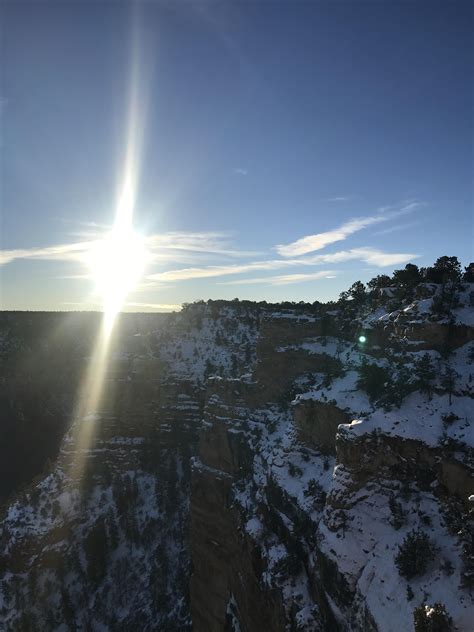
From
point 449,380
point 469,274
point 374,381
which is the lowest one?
point 374,381

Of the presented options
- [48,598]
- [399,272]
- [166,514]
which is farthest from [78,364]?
[399,272]

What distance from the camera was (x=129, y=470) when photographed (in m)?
62.0

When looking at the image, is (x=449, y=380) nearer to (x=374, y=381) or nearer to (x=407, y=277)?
(x=374, y=381)

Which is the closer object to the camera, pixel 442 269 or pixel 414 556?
pixel 414 556

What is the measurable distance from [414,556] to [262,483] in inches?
687

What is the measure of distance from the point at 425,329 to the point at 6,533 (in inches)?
1919

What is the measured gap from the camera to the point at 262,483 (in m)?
34.8

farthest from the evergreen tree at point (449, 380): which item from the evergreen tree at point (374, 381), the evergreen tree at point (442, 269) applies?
the evergreen tree at point (442, 269)

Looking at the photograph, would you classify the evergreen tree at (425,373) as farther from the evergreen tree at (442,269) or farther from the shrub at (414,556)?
the evergreen tree at (442,269)

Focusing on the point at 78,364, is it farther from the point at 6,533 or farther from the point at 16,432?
the point at 6,533

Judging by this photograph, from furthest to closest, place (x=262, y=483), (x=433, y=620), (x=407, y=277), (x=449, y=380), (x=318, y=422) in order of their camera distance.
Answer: (x=407, y=277)
(x=262, y=483)
(x=318, y=422)
(x=449, y=380)
(x=433, y=620)

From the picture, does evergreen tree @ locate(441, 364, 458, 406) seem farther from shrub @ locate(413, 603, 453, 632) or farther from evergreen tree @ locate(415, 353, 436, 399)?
shrub @ locate(413, 603, 453, 632)

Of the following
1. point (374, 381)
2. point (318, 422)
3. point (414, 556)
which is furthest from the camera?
point (318, 422)

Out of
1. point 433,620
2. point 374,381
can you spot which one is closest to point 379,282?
point 374,381
